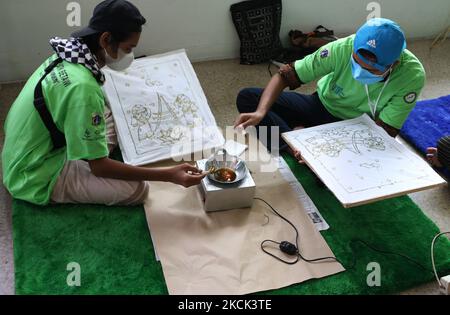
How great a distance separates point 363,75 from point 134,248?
1048mm

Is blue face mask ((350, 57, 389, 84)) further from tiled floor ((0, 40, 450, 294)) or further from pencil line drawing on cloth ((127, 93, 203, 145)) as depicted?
pencil line drawing on cloth ((127, 93, 203, 145))

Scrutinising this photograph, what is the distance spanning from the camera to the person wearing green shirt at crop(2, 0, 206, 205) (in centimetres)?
150

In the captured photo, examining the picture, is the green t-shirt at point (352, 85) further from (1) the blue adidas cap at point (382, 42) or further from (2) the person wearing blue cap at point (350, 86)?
(1) the blue adidas cap at point (382, 42)

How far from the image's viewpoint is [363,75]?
1767 millimetres

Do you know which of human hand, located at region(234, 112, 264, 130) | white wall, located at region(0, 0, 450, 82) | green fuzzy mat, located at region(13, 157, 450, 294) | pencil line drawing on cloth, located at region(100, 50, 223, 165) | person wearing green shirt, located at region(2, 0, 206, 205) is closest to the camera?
person wearing green shirt, located at region(2, 0, 206, 205)

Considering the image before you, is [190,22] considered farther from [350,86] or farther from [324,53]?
[350,86]

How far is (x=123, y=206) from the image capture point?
187 cm

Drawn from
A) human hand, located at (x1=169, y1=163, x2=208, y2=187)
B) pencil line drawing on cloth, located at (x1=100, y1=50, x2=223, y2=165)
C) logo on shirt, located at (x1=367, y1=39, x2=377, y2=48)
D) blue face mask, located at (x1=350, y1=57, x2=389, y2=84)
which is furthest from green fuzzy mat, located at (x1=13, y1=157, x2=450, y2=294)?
logo on shirt, located at (x1=367, y1=39, x2=377, y2=48)

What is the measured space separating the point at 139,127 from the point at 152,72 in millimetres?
369

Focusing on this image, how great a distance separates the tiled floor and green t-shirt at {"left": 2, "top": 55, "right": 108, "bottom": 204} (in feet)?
0.58

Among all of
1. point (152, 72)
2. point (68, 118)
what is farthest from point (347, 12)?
point (68, 118)

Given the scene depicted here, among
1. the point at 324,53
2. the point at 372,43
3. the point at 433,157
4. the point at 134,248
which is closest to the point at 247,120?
Answer: the point at 324,53

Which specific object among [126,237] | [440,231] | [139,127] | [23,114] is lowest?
[440,231]

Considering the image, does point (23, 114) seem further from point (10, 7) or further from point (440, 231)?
point (440, 231)
